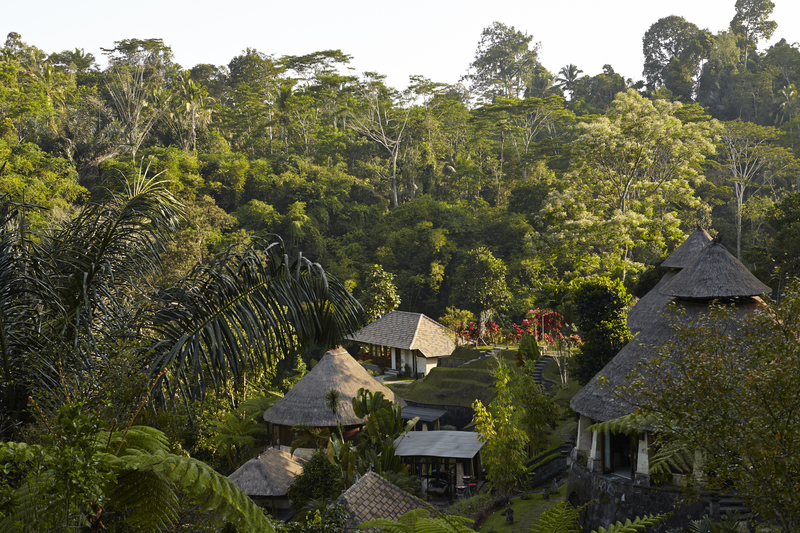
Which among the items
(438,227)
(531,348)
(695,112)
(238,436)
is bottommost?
(238,436)

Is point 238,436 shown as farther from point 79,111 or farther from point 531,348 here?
point 79,111

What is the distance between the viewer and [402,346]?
33.0m

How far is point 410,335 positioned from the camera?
33406mm

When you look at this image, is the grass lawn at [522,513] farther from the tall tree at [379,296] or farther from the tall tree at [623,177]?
the tall tree at [379,296]

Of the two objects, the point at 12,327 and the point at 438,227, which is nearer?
the point at 12,327

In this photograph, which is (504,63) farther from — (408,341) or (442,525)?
(442,525)

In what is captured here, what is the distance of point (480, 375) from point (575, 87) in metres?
50.6

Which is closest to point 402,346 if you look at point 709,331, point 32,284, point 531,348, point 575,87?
point 531,348

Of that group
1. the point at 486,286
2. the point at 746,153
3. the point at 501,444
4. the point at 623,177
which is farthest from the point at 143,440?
the point at 746,153

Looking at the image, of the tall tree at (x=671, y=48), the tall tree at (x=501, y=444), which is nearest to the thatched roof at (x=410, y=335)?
the tall tree at (x=501, y=444)

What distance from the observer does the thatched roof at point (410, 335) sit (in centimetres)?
3316

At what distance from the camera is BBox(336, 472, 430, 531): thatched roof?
13512 millimetres

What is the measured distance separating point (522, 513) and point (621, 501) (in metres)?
3.45

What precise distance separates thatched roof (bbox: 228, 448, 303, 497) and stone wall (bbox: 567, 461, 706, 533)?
8856mm
